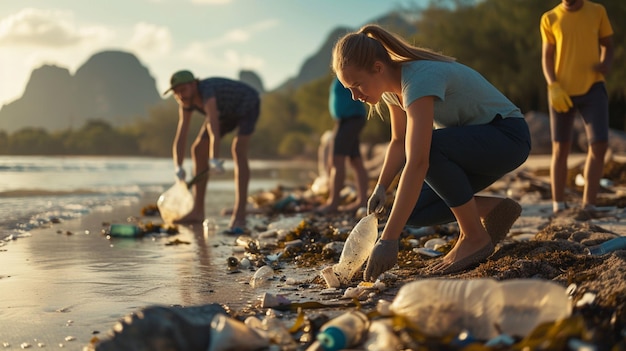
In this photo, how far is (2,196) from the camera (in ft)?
34.2

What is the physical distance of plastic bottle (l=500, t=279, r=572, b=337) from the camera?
7.13 feet

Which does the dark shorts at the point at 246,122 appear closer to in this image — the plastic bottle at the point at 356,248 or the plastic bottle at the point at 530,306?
the plastic bottle at the point at 356,248

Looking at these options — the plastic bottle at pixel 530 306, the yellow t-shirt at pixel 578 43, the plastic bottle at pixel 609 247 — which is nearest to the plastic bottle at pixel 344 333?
the plastic bottle at pixel 530 306

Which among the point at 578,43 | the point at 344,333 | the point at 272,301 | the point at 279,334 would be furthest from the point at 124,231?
the point at 578,43

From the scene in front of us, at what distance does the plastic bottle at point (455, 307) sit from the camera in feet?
7.26

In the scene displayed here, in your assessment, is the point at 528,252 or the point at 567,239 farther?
the point at 567,239

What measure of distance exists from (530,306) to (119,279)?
95.8 inches

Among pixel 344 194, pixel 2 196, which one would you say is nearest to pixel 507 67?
pixel 344 194

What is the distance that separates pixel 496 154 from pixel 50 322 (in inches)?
94.9

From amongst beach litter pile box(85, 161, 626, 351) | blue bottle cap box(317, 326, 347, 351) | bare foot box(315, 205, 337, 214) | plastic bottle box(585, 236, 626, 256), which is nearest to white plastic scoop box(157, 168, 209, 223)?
bare foot box(315, 205, 337, 214)

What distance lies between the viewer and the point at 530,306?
2.21 m

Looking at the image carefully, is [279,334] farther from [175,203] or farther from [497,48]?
[497,48]

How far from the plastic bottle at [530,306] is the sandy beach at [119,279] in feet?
1.21

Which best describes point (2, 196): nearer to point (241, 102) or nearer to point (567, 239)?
point (241, 102)
